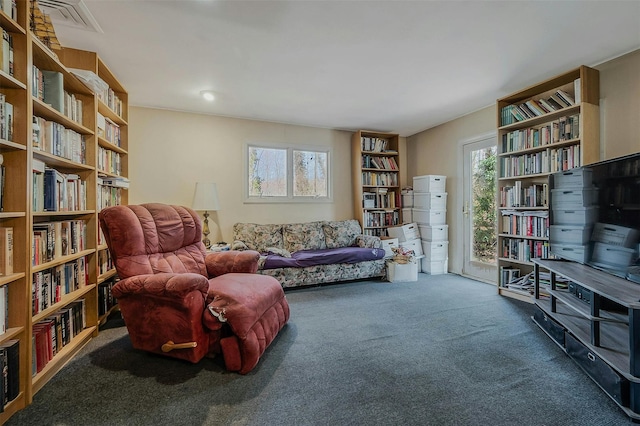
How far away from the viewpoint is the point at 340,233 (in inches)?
171

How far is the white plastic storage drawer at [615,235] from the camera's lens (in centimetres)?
180

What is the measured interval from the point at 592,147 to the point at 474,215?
1669 millimetres

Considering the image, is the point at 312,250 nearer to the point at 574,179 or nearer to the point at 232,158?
the point at 232,158

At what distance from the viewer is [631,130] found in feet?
8.05

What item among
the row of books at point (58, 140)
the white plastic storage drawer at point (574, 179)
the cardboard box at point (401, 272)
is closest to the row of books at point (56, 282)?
the row of books at point (58, 140)

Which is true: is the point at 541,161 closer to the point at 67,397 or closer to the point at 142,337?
the point at 142,337

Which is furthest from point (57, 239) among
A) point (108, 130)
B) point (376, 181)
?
point (376, 181)

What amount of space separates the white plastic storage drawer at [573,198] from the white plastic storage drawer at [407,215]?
2194 millimetres

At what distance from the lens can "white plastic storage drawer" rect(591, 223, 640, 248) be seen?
1799mm

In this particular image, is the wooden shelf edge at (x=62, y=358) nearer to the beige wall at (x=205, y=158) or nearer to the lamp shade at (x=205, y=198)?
the lamp shade at (x=205, y=198)

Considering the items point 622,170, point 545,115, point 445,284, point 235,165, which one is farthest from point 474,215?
point 235,165

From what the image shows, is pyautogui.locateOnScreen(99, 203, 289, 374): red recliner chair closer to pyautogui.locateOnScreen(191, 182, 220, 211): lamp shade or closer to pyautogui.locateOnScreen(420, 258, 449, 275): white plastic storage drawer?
pyautogui.locateOnScreen(191, 182, 220, 211): lamp shade

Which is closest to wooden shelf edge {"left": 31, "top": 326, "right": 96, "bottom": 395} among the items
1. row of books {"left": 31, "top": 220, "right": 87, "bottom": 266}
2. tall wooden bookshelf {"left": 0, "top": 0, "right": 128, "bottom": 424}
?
tall wooden bookshelf {"left": 0, "top": 0, "right": 128, "bottom": 424}

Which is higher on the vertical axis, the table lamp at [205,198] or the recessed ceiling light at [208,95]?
the recessed ceiling light at [208,95]
